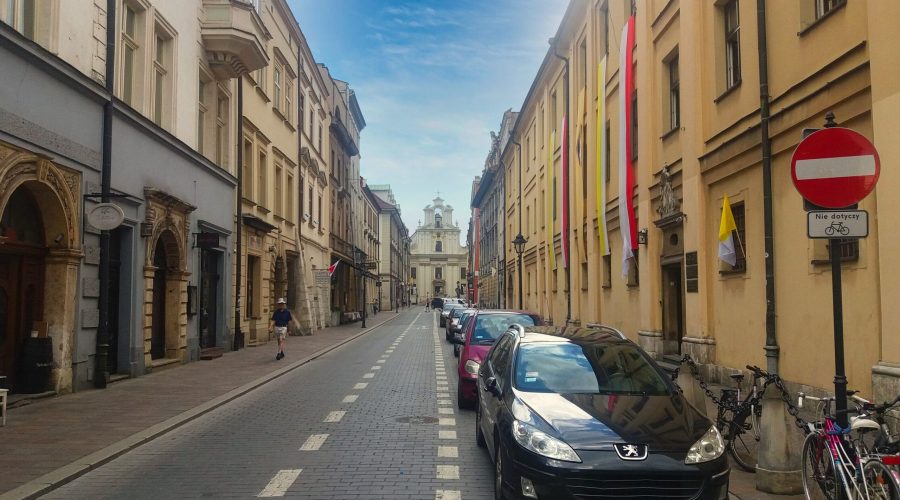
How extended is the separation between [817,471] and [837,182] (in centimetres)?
225

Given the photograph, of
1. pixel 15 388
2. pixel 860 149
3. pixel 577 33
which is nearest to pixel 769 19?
pixel 860 149

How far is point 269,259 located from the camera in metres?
27.8

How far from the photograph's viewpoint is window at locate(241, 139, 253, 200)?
81.3ft

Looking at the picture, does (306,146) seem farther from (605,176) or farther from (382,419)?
(382,419)

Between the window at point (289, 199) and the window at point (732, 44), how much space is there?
21847mm

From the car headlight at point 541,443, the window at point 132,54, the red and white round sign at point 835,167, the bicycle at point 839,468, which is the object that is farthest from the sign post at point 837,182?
the window at point 132,54

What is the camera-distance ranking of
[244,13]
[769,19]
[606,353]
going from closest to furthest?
[606,353] < [769,19] < [244,13]

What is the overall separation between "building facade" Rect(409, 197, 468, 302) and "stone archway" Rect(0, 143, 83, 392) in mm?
123076

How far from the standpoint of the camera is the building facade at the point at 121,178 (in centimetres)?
1142

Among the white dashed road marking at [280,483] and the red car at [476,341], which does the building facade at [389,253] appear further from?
the white dashed road marking at [280,483]

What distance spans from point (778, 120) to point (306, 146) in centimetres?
2846

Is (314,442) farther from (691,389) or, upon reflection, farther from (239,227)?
(239,227)

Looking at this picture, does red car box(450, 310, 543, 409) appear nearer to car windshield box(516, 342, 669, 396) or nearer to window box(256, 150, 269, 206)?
car windshield box(516, 342, 669, 396)

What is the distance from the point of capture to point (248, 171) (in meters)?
25.2
